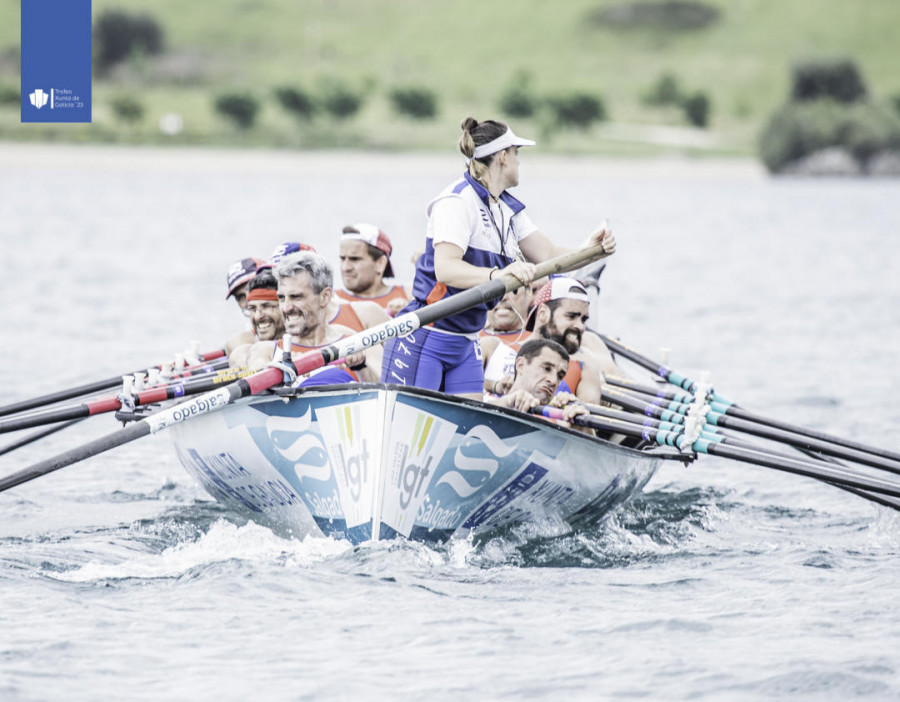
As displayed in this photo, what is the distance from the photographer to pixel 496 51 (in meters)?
171

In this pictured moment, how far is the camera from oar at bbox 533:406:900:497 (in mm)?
7789

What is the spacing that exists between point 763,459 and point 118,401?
12.8 feet

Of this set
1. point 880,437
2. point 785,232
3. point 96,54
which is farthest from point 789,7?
point 880,437

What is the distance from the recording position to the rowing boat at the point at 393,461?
736 cm

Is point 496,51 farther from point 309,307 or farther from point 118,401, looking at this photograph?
point 118,401

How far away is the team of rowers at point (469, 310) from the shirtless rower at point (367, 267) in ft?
2.16

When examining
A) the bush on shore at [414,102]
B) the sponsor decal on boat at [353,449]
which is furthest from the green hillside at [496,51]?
the sponsor decal on boat at [353,449]

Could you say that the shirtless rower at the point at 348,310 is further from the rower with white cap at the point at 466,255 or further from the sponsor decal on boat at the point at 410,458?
the sponsor decal on boat at the point at 410,458

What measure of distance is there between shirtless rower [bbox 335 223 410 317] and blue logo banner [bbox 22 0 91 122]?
17.5ft

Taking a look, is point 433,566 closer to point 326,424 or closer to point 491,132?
point 326,424

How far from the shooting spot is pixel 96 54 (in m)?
145

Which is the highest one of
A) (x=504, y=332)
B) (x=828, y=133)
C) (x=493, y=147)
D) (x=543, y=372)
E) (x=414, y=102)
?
(x=414, y=102)

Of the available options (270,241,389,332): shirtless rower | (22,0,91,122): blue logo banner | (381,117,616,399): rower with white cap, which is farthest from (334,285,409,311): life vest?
(22,0,91,122): blue logo banner

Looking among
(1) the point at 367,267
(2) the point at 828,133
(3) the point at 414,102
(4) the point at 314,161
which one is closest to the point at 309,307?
(1) the point at 367,267
